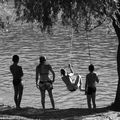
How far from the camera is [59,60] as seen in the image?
34812mm

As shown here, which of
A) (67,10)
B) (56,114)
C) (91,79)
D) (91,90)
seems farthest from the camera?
(91,90)

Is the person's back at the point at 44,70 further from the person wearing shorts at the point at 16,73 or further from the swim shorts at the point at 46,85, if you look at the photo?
the person wearing shorts at the point at 16,73

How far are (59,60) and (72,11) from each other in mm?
20900

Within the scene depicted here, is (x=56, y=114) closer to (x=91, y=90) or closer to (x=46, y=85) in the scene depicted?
(x=46, y=85)

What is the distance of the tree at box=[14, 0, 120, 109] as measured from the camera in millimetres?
13406

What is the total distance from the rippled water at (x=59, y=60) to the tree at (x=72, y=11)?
11.8 ft

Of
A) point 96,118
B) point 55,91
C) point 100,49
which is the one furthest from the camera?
point 100,49

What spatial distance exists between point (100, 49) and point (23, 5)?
83.6 feet

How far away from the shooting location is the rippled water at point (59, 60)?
22625mm

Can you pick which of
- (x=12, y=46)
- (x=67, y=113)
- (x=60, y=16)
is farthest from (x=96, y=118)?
→ (x=12, y=46)

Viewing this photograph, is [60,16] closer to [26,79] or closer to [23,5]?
[23,5]

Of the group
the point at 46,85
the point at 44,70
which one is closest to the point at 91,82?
the point at 46,85

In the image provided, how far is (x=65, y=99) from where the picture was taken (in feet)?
73.5

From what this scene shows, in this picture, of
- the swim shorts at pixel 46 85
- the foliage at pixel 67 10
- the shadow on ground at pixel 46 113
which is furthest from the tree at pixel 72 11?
the swim shorts at pixel 46 85
